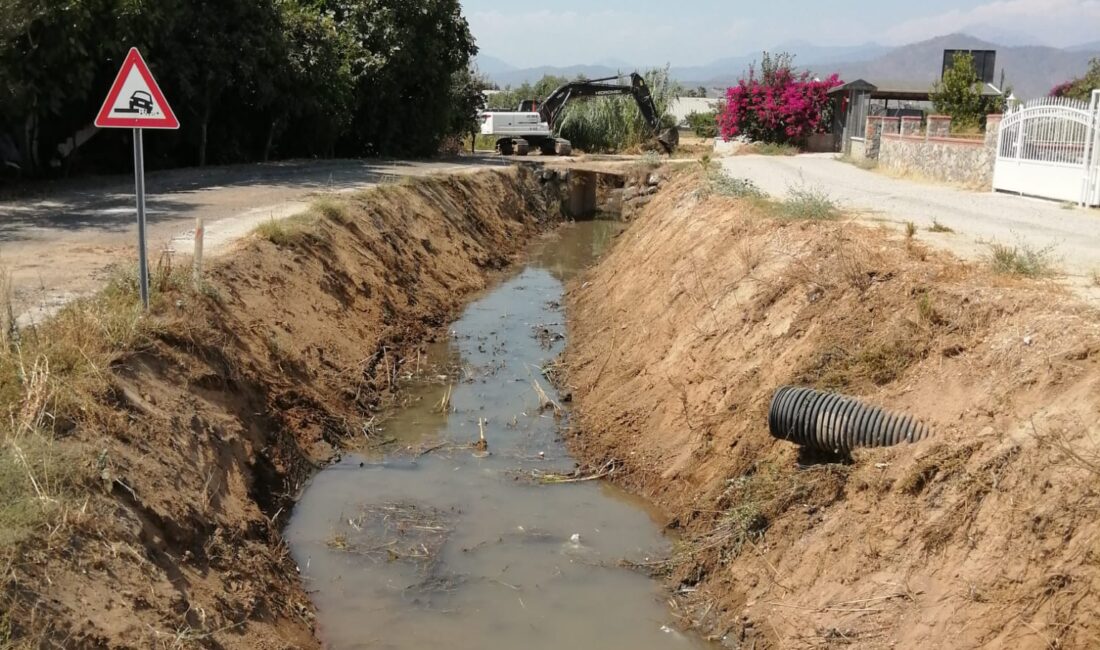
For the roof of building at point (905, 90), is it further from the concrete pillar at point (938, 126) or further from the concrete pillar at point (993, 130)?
the concrete pillar at point (993, 130)

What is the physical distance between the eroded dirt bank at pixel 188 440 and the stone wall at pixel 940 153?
14.7m

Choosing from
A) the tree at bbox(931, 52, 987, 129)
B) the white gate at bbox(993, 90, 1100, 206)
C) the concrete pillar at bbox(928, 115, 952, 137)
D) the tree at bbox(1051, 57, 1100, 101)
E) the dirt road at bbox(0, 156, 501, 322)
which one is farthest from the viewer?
the tree at bbox(1051, 57, 1100, 101)

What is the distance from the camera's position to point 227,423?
853cm

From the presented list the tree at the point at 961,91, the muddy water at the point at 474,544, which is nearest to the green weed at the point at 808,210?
the muddy water at the point at 474,544

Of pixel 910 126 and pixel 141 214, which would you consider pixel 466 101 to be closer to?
pixel 910 126

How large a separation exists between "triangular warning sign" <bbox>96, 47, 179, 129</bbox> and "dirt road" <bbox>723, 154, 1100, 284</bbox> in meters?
8.36

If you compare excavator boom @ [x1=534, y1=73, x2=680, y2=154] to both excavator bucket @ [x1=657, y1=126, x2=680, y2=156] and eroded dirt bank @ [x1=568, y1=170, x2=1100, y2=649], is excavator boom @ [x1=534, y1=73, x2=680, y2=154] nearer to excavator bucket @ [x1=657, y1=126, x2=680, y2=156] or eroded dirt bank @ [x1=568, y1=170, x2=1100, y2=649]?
excavator bucket @ [x1=657, y1=126, x2=680, y2=156]

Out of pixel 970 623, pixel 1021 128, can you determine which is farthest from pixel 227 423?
pixel 1021 128

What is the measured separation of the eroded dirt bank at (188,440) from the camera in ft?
17.5

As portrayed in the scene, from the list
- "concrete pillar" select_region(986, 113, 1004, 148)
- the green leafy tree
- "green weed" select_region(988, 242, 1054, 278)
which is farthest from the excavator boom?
"green weed" select_region(988, 242, 1054, 278)

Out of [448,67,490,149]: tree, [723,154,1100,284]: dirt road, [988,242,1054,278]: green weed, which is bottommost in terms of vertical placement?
[988,242,1054,278]: green weed

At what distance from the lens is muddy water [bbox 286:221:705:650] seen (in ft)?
23.6

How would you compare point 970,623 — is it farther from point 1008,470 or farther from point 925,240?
point 925,240

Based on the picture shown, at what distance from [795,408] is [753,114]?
36898 mm
